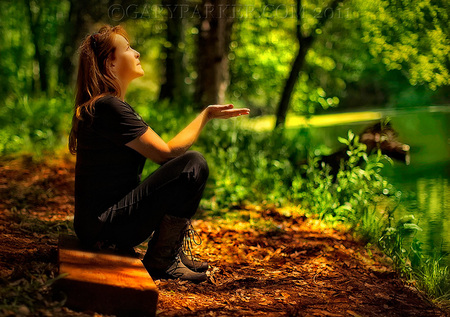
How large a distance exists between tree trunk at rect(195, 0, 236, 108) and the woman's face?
185 inches

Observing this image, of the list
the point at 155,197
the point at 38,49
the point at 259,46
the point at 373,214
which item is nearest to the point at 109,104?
the point at 155,197

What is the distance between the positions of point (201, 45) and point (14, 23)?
9590 mm

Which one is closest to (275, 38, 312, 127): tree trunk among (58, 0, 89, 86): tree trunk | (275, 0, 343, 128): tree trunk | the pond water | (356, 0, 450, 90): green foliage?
(275, 0, 343, 128): tree trunk

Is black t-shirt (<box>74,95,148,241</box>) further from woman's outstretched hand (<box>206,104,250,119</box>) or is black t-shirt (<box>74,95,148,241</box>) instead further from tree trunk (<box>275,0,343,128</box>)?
tree trunk (<box>275,0,343,128</box>)

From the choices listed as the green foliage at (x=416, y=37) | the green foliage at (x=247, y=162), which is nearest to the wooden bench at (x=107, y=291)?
the green foliage at (x=247, y=162)

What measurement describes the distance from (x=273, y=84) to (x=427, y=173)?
28.6 ft

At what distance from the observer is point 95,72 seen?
3.09 meters

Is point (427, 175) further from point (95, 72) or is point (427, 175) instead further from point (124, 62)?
point (95, 72)

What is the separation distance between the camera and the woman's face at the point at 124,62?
3152mm

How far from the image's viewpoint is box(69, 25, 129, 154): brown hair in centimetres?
308

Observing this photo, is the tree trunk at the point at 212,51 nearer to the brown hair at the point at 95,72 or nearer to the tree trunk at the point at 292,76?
the tree trunk at the point at 292,76

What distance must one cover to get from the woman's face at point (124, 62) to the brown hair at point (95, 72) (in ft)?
0.10

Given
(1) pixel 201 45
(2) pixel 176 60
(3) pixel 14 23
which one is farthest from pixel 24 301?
(3) pixel 14 23

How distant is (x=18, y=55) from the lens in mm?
16031
